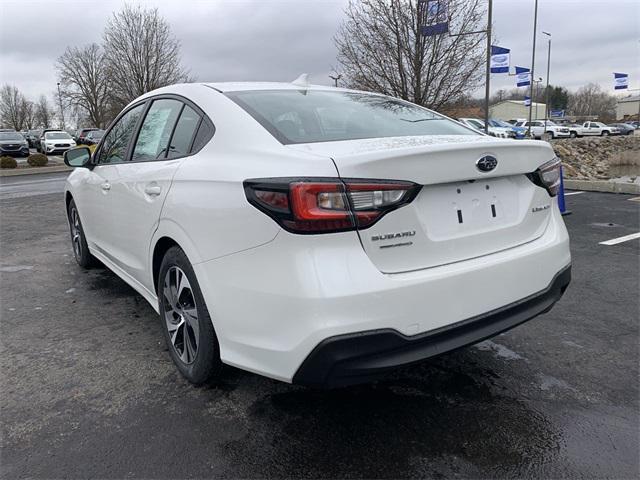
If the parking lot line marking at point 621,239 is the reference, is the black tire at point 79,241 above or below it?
above

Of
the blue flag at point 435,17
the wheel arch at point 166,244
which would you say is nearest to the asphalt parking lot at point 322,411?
the wheel arch at point 166,244

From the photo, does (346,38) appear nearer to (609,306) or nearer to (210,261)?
(609,306)

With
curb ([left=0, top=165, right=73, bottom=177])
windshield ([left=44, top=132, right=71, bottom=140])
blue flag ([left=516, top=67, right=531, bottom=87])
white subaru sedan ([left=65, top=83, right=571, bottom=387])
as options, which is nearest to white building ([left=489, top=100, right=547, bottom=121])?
blue flag ([left=516, top=67, right=531, bottom=87])

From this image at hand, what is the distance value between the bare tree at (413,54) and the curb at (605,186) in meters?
3.87

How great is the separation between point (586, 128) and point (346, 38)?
46.9m

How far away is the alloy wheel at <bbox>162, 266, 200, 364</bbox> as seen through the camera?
2715mm

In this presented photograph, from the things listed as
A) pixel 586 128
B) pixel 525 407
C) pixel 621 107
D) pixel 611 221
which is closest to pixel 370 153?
pixel 525 407

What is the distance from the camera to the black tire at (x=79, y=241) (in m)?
5.05

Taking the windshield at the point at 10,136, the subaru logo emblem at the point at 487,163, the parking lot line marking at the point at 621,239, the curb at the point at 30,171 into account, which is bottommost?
the parking lot line marking at the point at 621,239

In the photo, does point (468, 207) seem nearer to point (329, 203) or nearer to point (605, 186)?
point (329, 203)

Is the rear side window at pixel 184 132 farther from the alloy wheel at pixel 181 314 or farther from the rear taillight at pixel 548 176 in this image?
the rear taillight at pixel 548 176

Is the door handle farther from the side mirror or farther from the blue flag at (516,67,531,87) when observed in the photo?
the blue flag at (516,67,531,87)

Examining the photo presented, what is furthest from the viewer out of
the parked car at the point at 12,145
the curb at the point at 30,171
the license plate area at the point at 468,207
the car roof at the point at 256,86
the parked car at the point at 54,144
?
the parked car at the point at 54,144

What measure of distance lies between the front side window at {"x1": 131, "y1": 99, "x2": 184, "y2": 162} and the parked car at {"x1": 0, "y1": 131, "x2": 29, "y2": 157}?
29.1 meters
